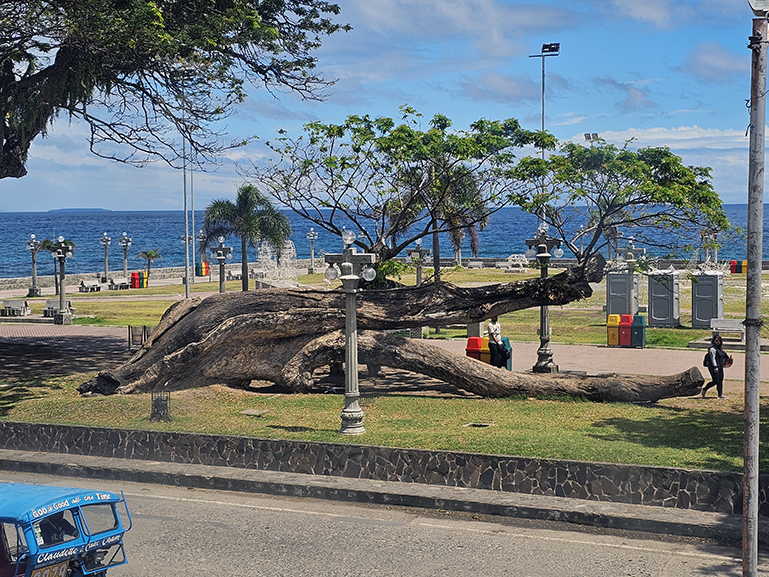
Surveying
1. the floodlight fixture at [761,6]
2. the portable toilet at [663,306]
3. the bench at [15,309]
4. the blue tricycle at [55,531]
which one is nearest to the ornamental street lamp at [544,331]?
the portable toilet at [663,306]

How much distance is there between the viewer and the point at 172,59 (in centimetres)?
2380

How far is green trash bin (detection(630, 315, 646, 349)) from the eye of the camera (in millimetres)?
30344

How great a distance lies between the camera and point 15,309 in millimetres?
43469

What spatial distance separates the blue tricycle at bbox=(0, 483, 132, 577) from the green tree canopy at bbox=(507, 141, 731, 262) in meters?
15.4

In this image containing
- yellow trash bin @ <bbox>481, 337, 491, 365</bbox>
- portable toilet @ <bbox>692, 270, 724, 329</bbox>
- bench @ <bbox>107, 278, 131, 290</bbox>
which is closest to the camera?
yellow trash bin @ <bbox>481, 337, 491, 365</bbox>

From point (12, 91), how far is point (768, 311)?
3160cm

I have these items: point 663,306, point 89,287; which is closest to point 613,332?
point 663,306

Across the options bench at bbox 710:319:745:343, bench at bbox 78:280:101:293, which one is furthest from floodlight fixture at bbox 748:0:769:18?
bench at bbox 78:280:101:293

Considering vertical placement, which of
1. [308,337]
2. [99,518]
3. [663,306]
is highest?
[663,306]

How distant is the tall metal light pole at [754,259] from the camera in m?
8.02

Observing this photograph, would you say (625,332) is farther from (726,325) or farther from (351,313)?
(351,313)

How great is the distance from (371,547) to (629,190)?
15209mm

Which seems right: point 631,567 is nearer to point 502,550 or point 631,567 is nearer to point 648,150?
point 502,550

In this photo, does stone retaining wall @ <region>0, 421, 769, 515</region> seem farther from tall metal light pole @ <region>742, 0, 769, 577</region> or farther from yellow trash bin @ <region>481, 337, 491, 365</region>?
yellow trash bin @ <region>481, 337, 491, 365</region>
